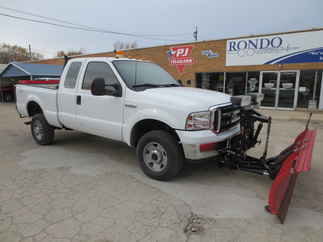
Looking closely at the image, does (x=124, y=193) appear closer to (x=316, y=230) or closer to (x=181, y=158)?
(x=181, y=158)

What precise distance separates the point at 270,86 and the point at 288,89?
A: 3.30 feet

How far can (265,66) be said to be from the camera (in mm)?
14023

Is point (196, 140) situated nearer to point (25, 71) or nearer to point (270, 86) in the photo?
point (270, 86)

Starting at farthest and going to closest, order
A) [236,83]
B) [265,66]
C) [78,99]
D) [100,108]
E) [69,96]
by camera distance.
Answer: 1. [236,83]
2. [265,66]
3. [69,96]
4. [78,99]
5. [100,108]

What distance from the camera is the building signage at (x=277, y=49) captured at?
41.4 feet

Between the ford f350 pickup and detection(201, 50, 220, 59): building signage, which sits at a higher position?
detection(201, 50, 220, 59): building signage

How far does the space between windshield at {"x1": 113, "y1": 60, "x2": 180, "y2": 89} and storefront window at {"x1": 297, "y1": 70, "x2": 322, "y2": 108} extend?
1172cm

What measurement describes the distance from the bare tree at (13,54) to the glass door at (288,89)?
5614cm

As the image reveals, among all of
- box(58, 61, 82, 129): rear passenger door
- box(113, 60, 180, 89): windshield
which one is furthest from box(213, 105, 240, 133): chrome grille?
box(58, 61, 82, 129): rear passenger door

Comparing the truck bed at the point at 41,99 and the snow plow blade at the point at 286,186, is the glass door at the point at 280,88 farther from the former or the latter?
the truck bed at the point at 41,99

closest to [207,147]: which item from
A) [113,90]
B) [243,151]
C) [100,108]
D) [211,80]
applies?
[243,151]

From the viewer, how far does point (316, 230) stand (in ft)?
8.56

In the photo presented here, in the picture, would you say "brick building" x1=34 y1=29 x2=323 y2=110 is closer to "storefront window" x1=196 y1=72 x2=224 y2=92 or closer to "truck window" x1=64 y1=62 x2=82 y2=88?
"storefront window" x1=196 y1=72 x2=224 y2=92

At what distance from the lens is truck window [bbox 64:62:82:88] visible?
16.0ft
